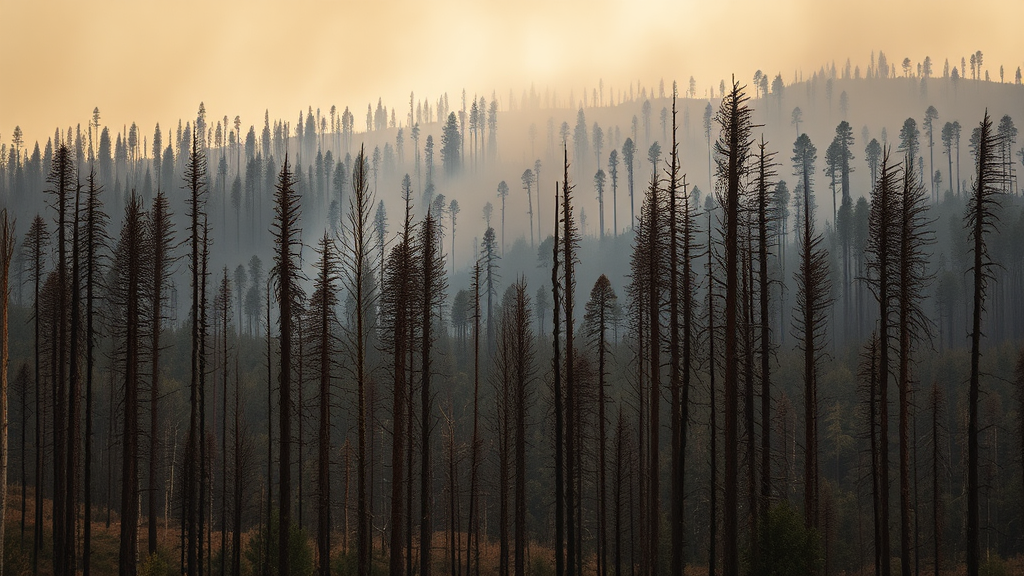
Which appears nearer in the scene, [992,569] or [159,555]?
[159,555]

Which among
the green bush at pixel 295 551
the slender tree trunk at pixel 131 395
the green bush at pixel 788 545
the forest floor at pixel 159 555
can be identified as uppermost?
the slender tree trunk at pixel 131 395

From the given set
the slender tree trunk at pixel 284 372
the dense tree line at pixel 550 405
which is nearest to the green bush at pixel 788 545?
the dense tree line at pixel 550 405

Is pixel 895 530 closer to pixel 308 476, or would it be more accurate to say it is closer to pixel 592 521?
pixel 592 521

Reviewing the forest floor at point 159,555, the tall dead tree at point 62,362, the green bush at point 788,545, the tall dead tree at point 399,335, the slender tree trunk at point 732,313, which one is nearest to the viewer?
the slender tree trunk at point 732,313

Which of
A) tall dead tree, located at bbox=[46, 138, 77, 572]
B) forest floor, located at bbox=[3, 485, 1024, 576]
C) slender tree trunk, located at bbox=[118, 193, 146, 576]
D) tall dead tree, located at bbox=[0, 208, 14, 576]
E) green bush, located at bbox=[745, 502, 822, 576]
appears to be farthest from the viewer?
forest floor, located at bbox=[3, 485, 1024, 576]

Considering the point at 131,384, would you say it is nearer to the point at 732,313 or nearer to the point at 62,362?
the point at 62,362

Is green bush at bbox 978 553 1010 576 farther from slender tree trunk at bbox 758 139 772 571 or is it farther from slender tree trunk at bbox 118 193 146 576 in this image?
slender tree trunk at bbox 118 193 146 576

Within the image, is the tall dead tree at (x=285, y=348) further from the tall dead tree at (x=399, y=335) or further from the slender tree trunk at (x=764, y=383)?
the slender tree trunk at (x=764, y=383)

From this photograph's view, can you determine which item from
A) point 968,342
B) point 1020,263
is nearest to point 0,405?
point 968,342

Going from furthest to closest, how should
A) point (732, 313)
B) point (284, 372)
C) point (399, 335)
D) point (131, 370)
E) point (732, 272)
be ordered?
point (399, 335), point (131, 370), point (284, 372), point (732, 313), point (732, 272)

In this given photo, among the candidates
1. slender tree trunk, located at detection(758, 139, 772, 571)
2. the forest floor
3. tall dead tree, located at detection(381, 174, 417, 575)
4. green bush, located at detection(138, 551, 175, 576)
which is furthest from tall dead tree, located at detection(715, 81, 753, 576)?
green bush, located at detection(138, 551, 175, 576)

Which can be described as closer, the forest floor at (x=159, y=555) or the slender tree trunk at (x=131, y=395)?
the slender tree trunk at (x=131, y=395)

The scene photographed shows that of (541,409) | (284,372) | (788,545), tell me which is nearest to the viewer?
(788,545)

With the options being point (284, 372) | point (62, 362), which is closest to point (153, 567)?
point (62, 362)
